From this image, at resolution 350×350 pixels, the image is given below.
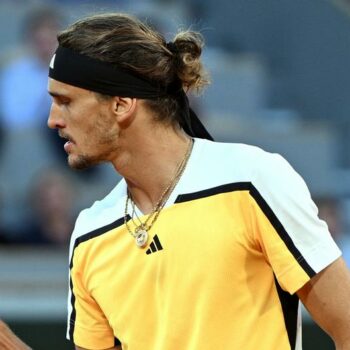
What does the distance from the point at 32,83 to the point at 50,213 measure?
888 millimetres

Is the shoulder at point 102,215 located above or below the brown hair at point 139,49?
below

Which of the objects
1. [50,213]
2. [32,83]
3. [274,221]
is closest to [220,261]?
[274,221]

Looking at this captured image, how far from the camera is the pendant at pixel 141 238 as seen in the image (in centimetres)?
296

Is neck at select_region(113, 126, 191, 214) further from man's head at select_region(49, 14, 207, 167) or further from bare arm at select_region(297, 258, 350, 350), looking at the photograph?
bare arm at select_region(297, 258, 350, 350)

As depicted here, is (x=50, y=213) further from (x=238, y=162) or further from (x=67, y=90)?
(x=238, y=162)

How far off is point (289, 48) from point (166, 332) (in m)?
5.47

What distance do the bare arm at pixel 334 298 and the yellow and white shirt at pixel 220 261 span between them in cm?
3

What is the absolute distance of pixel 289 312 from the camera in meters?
2.87

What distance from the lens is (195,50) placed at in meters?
3.09

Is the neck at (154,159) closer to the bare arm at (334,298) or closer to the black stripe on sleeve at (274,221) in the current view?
the black stripe on sleeve at (274,221)

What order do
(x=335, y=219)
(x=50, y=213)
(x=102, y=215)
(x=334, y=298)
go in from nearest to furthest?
1. (x=334, y=298)
2. (x=102, y=215)
3. (x=50, y=213)
4. (x=335, y=219)

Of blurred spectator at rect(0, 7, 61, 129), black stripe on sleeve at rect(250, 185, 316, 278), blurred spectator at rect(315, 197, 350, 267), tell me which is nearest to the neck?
black stripe on sleeve at rect(250, 185, 316, 278)

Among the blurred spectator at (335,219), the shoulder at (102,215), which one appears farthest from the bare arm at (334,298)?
the blurred spectator at (335,219)

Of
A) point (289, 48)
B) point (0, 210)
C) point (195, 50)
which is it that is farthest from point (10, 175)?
point (195, 50)
